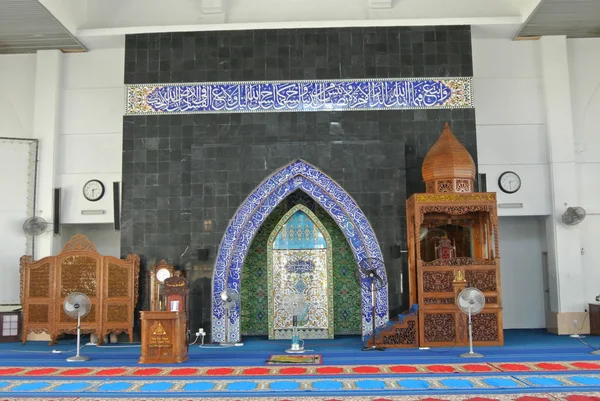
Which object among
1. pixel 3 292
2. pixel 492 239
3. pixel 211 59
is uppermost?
pixel 211 59

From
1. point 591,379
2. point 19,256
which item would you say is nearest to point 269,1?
point 19,256

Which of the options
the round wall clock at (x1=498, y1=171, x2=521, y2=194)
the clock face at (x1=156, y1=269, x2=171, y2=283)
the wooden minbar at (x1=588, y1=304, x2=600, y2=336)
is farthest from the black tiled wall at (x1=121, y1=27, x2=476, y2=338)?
the wooden minbar at (x1=588, y1=304, x2=600, y2=336)

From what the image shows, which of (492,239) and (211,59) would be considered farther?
(211,59)

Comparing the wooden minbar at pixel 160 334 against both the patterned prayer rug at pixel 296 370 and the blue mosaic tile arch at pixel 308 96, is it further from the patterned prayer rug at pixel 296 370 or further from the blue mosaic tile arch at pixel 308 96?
the blue mosaic tile arch at pixel 308 96

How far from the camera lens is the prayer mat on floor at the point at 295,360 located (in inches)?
216

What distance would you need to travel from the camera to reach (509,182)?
→ 7723 millimetres

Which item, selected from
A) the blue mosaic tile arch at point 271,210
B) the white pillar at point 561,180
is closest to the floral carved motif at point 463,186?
the blue mosaic tile arch at point 271,210

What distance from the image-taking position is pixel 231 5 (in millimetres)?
7703

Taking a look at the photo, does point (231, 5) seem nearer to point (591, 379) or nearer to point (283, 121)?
point (283, 121)

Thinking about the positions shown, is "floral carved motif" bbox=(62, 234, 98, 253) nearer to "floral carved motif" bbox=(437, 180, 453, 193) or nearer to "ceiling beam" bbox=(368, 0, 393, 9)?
"floral carved motif" bbox=(437, 180, 453, 193)

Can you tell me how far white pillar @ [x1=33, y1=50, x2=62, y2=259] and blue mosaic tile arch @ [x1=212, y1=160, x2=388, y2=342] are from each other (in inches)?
93.4

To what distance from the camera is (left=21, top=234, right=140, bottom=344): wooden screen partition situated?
690 centimetres

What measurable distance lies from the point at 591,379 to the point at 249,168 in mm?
4189

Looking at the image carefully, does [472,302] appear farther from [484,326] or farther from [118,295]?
[118,295]
